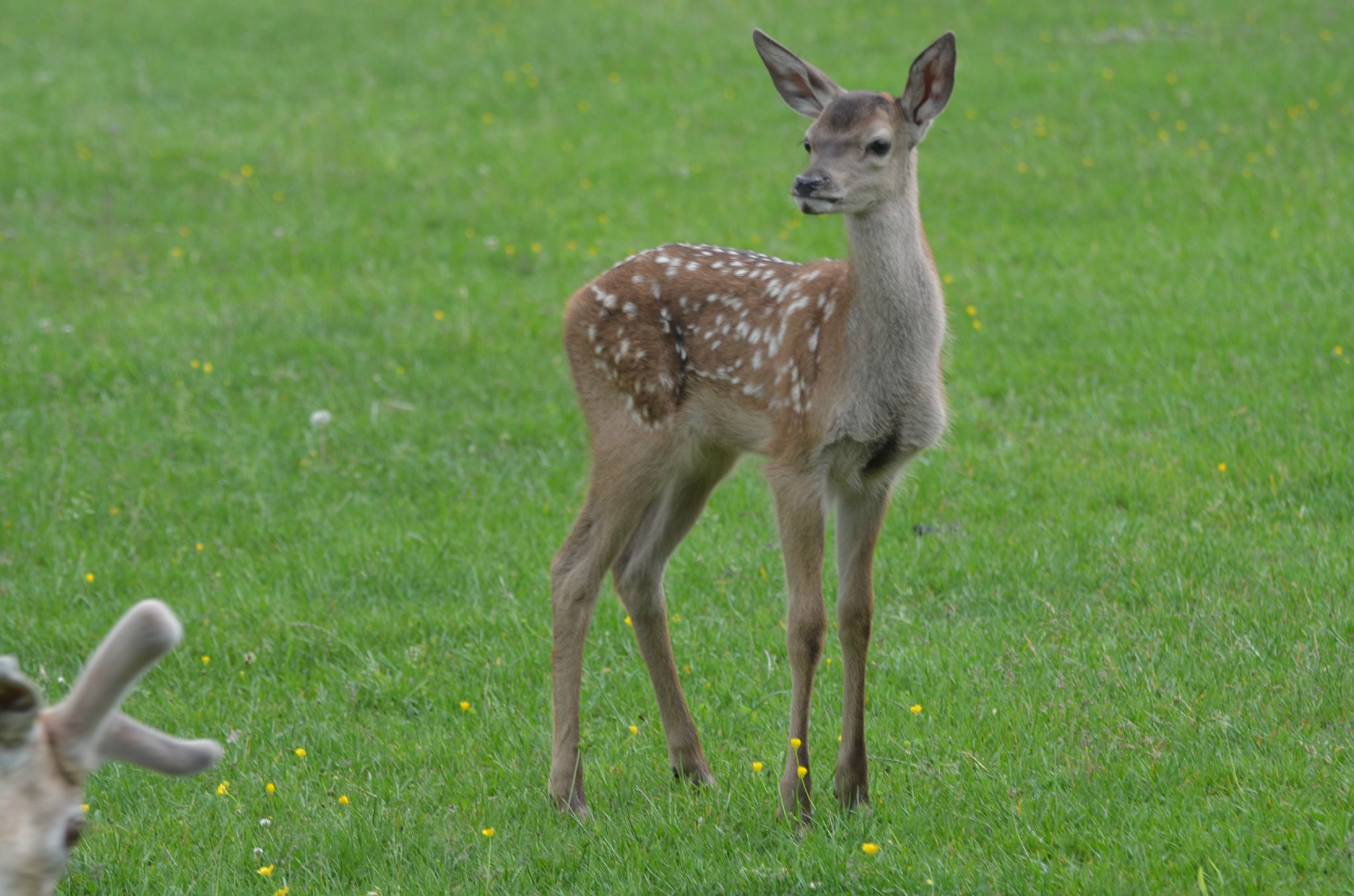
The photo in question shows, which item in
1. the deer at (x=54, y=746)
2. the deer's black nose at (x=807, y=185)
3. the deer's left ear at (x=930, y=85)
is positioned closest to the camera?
the deer at (x=54, y=746)

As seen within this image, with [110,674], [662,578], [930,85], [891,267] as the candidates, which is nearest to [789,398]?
[891,267]

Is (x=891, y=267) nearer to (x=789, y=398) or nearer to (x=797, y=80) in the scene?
(x=789, y=398)

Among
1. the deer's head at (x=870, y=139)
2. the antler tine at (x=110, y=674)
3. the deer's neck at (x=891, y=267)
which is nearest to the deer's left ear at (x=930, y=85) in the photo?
the deer's head at (x=870, y=139)

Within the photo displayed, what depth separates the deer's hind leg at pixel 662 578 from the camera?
5305 mm

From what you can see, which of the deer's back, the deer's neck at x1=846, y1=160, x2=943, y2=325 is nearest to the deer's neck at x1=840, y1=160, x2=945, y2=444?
the deer's neck at x1=846, y1=160, x2=943, y2=325

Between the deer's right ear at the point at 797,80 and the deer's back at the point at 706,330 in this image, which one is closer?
the deer's back at the point at 706,330

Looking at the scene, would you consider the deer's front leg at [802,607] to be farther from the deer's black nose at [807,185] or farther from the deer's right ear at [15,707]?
the deer's right ear at [15,707]

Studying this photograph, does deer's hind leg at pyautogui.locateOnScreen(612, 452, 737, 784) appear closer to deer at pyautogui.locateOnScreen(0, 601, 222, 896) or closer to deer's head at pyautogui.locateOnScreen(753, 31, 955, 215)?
deer's head at pyautogui.locateOnScreen(753, 31, 955, 215)

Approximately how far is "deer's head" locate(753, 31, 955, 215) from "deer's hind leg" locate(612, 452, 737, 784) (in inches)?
44.5

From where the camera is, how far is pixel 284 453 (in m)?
8.29

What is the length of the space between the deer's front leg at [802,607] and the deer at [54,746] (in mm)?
2498

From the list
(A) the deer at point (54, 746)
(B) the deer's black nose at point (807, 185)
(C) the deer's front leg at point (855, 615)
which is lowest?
(C) the deer's front leg at point (855, 615)

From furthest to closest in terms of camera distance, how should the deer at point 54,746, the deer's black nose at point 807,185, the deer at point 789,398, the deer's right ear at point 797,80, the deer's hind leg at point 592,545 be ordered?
the deer's right ear at point 797,80 → the deer's hind leg at point 592,545 → the deer at point 789,398 → the deer's black nose at point 807,185 → the deer at point 54,746

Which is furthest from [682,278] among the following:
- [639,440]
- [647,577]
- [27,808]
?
[27,808]
